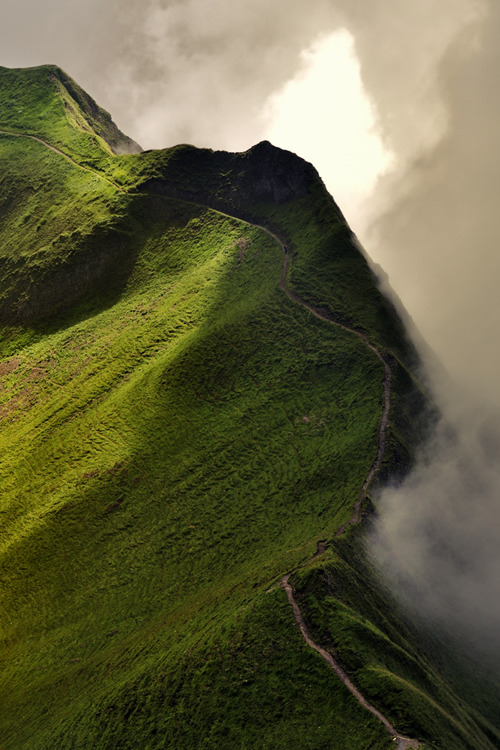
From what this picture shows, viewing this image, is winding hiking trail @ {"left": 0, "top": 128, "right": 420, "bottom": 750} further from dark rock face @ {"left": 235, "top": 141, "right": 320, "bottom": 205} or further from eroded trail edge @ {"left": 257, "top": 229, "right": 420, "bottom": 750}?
dark rock face @ {"left": 235, "top": 141, "right": 320, "bottom": 205}

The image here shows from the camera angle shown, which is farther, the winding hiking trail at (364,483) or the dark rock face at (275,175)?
the dark rock face at (275,175)

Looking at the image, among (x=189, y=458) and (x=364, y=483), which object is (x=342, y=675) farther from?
(x=189, y=458)

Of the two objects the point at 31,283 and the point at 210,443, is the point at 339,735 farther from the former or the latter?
the point at 31,283

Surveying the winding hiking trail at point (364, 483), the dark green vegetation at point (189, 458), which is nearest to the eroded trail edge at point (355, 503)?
the winding hiking trail at point (364, 483)

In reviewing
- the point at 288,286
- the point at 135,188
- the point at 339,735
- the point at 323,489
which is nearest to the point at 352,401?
the point at 323,489

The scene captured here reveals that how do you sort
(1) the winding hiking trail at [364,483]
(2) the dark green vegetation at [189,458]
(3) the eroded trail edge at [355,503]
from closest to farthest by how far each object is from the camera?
(3) the eroded trail edge at [355,503] < (1) the winding hiking trail at [364,483] < (2) the dark green vegetation at [189,458]

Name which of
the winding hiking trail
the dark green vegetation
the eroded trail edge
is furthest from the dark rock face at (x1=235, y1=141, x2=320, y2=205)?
the eroded trail edge

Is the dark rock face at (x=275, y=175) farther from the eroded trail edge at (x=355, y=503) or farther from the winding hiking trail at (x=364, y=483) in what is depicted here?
the eroded trail edge at (x=355, y=503)

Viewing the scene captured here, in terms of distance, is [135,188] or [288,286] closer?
[288,286]

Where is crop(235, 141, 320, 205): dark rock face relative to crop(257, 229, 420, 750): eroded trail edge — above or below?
above
